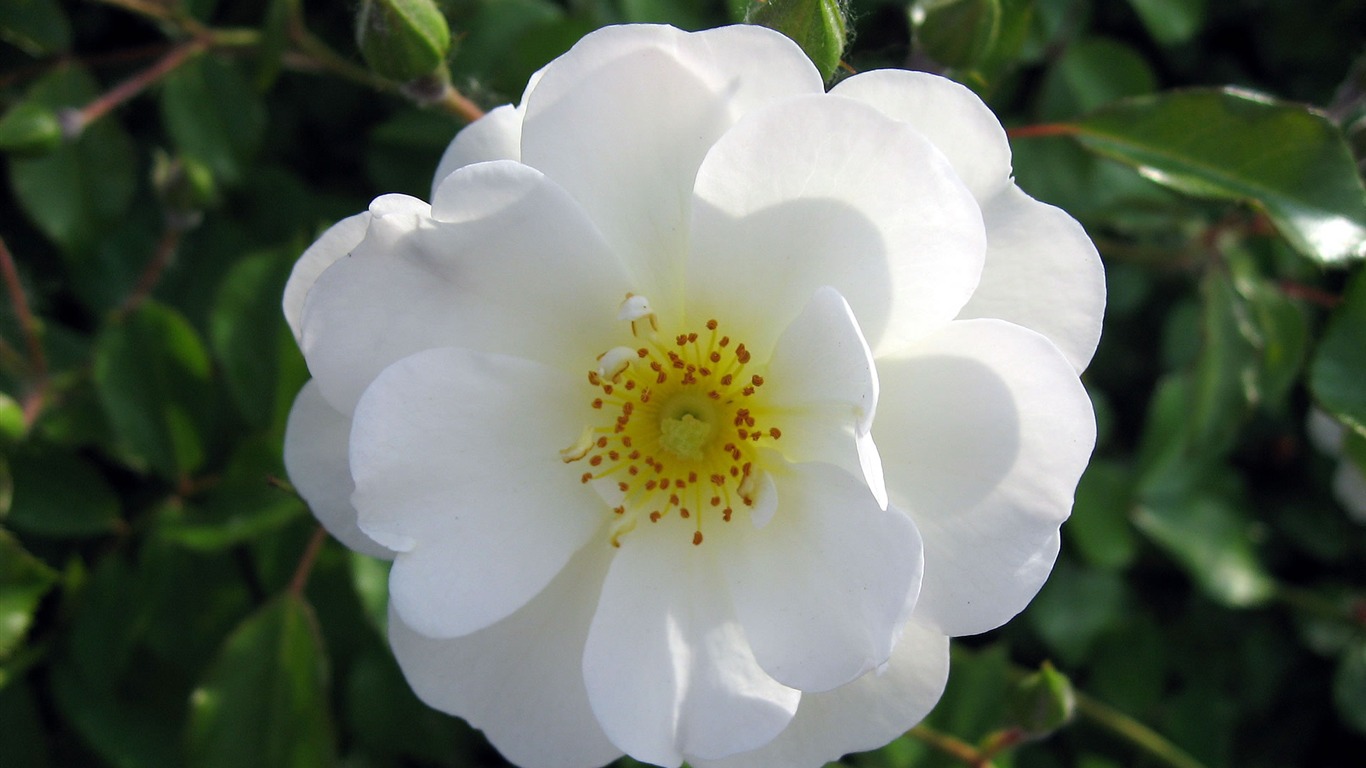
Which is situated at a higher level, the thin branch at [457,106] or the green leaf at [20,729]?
the thin branch at [457,106]

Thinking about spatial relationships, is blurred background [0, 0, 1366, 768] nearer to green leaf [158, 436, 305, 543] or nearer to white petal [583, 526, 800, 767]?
green leaf [158, 436, 305, 543]

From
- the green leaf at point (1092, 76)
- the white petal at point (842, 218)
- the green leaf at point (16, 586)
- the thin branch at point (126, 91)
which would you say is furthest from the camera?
the green leaf at point (1092, 76)

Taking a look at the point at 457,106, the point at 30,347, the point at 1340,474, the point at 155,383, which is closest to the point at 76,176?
the point at 30,347

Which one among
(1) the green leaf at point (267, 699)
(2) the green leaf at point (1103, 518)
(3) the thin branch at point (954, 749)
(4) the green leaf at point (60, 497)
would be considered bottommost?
(2) the green leaf at point (1103, 518)

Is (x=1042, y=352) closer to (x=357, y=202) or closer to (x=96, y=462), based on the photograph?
(x=357, y=202)

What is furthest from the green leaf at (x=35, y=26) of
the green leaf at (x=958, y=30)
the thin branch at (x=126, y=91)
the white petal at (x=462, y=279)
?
the green leaf at (x=958, y=30)

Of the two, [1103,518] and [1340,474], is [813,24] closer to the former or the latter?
[1103,518]

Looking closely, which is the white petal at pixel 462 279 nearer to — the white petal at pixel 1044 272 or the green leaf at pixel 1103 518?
the white petal at pixel 1044 272
